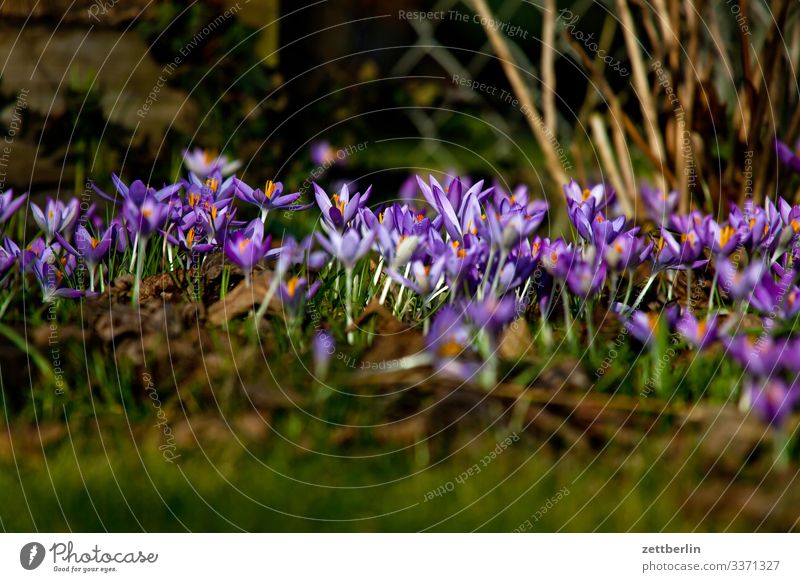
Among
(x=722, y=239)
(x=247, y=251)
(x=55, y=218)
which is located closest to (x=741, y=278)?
(x=722, y=239)

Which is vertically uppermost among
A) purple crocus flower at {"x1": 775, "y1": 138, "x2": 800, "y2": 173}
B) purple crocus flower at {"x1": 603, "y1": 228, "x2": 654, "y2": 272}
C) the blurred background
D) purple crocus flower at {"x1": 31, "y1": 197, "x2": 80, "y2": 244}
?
the blurred background

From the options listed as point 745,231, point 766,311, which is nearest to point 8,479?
point 766,311

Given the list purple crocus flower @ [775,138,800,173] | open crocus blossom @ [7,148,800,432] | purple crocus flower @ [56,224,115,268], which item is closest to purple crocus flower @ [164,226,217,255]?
open crocus blossom @ [7,148,800,432]

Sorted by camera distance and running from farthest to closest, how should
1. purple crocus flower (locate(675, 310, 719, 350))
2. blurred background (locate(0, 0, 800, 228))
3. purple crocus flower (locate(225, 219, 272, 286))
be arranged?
blurred background (locate(0, 0, 800, 228))
purple crocus flower (locate(225, 219, 272, 286))
purple crocus flower (locate(675, 310, 719, 350))

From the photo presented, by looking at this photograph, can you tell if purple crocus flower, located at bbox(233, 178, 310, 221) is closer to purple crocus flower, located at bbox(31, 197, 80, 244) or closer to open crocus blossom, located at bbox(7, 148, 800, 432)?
open crocus blossom, located at bbox(7, 148, 800, 432)

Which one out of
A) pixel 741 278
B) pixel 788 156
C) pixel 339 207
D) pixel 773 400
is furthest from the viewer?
pixel 788 156

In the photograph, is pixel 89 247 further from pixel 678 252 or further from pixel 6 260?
pixel 678 252

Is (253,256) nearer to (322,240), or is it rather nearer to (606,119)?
(322,240)

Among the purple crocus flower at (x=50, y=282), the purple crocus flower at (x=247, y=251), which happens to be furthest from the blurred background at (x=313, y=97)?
the purple crocus flower at (x=50, y=282)

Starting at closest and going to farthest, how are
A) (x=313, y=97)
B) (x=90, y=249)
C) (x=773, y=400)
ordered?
1. (x=773, y=400)
2. (x=90, y=249)
3. (x=313, y=97)
